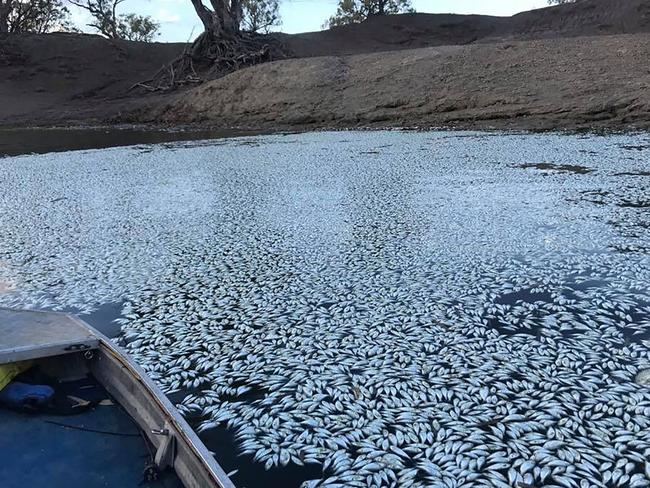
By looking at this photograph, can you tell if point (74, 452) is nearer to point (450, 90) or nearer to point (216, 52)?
point (450, 90)

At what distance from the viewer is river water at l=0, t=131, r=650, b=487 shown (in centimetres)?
183

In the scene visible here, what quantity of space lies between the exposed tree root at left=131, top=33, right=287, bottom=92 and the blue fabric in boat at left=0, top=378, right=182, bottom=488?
17.7 metres

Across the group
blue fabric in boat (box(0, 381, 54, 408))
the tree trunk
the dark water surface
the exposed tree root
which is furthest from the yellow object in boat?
the tree trunk

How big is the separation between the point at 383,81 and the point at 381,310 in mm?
12119

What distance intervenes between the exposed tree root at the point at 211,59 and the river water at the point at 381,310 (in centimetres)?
1378

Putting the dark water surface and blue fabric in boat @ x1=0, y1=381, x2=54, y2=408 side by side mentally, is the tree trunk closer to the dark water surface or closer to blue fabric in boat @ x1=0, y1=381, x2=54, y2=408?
the dark water surface

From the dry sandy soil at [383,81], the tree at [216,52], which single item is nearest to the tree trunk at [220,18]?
the tree at [216,52]

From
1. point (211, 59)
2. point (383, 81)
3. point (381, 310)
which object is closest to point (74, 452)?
point (381, 310)

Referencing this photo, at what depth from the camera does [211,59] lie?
19672 millimetres

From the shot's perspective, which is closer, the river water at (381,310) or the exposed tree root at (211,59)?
the river water at (381,310)

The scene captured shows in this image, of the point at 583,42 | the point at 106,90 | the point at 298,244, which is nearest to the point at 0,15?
the point at 106,90

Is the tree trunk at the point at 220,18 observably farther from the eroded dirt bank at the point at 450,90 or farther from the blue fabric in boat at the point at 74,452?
the blue fabric in boat at the point at 74,452

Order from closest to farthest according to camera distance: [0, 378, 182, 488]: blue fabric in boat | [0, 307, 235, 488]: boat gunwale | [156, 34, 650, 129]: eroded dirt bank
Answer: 1. [0, 307, 235, 488]: boat gunwale
2. [0, 378, 182, 488]: blue fabric in boat
3. [156, 34, 650, 129]: eroded dirt bank

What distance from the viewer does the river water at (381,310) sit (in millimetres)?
1827
